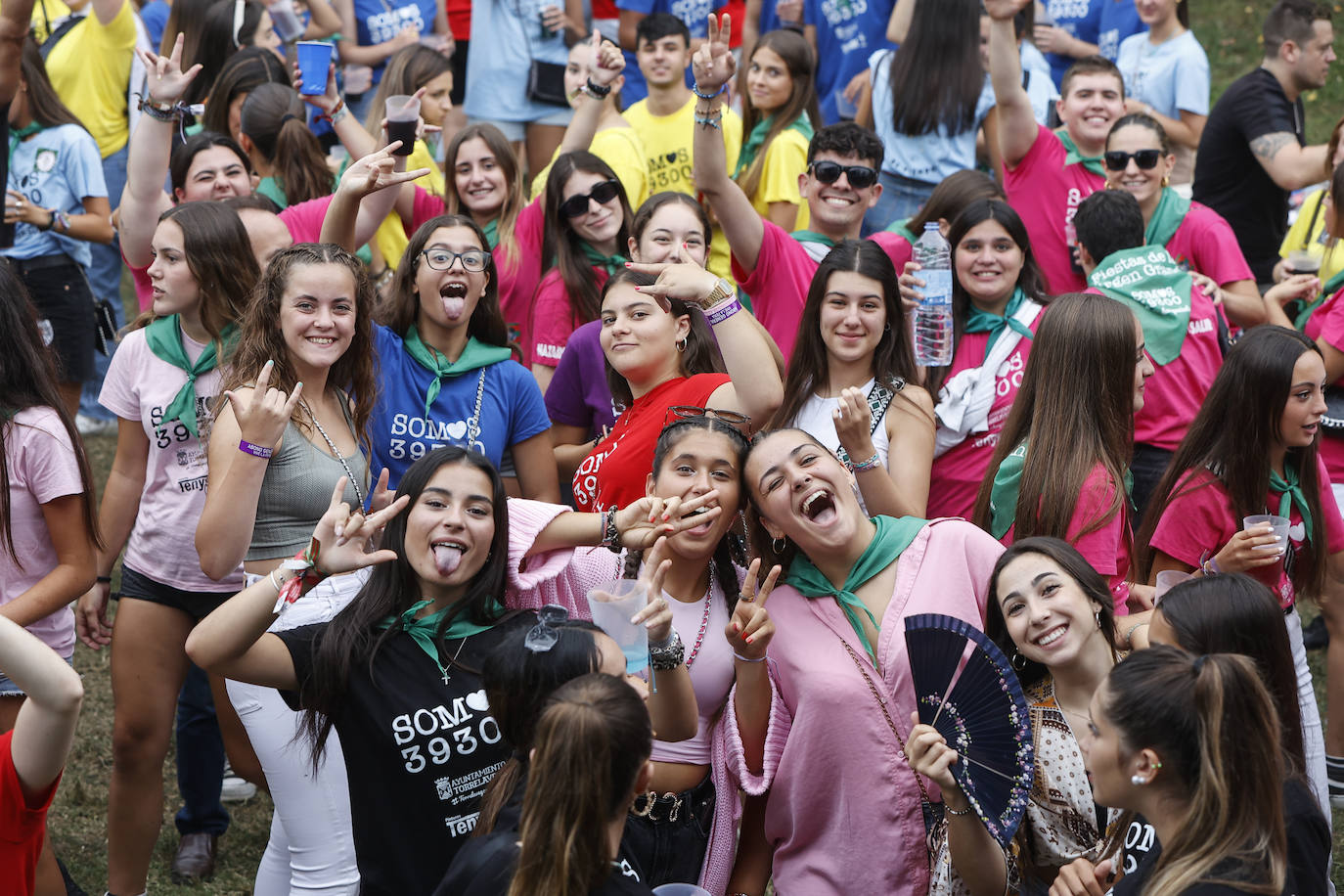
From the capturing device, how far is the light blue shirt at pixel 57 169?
6508mm

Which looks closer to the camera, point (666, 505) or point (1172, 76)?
point (666, 505)

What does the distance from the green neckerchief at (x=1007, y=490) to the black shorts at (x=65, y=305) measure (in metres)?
4.69

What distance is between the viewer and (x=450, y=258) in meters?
4.50

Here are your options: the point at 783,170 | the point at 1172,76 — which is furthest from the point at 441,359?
the point at 1172,76

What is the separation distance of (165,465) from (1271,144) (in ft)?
17.5

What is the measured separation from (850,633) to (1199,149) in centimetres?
482

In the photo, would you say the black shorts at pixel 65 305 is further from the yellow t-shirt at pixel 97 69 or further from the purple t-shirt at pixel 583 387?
the purple t-shirt at pixel 583 387

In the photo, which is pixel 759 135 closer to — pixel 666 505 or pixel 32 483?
pixel 666 505

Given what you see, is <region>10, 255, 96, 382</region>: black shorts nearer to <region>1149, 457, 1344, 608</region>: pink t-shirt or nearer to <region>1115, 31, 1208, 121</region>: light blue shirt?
<region>1149, 457, 1344, 608</region>: pink t-shirt

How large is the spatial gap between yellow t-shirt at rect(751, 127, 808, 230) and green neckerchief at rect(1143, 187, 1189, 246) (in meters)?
1.61

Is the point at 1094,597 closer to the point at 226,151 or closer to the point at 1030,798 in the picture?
the point at 1030,798

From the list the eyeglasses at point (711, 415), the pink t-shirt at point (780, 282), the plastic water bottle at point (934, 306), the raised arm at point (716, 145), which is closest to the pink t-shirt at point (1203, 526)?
the plastic water bottle at point (934, 306)

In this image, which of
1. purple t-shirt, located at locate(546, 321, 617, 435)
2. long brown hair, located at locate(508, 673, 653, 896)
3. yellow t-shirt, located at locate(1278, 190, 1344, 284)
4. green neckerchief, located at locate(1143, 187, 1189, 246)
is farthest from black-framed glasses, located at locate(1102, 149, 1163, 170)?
long brown hair, located at locate(508, 673, 653, 896)

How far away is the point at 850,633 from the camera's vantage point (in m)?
3.39
